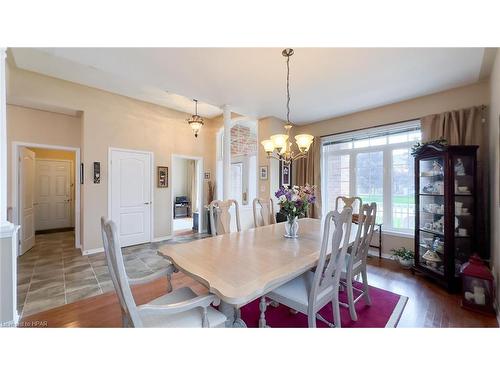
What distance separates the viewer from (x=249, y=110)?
4.07 meters

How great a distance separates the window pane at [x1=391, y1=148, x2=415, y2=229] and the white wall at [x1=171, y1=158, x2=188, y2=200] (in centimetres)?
691

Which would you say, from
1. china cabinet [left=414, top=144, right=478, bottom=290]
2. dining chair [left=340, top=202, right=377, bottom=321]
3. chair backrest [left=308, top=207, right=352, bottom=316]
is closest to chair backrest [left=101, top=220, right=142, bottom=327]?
chair backrest [left=308, top=207, right=352, bottom=316]

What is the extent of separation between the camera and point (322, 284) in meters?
1.55

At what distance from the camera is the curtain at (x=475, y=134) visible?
266 cm

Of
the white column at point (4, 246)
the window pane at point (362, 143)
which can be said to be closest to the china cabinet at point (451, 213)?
the window pane at point (362, 143)

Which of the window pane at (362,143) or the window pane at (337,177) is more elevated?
the window pane at (362,143)

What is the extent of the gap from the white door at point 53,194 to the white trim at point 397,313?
736 centimetres

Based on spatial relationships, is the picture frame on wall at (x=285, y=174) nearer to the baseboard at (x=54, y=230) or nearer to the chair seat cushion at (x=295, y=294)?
the chair seat cushion at (x=295, y=294)

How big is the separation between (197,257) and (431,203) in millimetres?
3253

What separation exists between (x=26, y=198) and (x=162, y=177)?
8.05ft

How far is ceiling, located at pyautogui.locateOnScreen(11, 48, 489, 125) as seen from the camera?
7.33 ft

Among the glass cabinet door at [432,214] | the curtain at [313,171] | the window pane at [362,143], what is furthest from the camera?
the curtain at [313,171]

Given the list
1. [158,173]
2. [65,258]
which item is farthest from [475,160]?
[65,258]

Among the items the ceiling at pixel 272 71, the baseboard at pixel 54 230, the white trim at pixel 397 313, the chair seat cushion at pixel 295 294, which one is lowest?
the white trim at pixel 397 313
